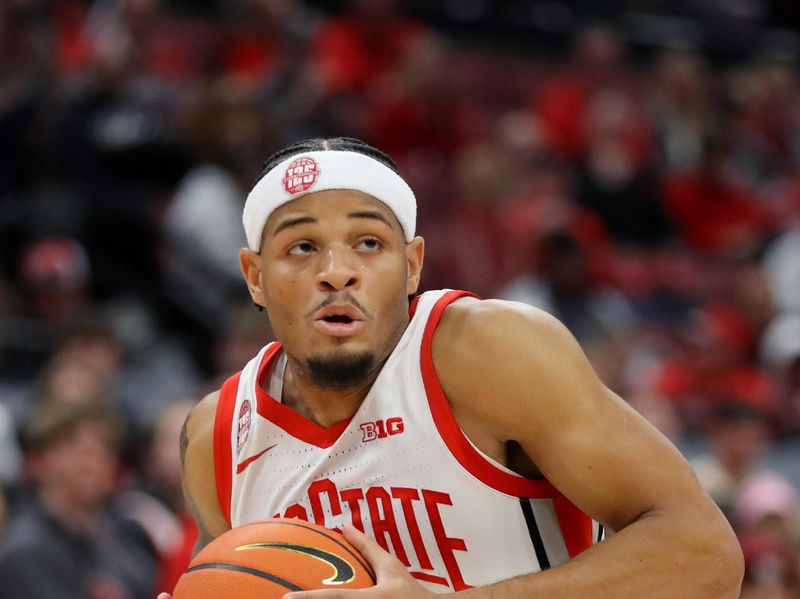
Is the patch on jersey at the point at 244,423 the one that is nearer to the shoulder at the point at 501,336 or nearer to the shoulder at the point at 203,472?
the shoulder at the point at 203,472

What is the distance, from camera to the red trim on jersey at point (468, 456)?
3.20 meters

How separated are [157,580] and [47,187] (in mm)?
3016

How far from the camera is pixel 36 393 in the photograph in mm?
7332

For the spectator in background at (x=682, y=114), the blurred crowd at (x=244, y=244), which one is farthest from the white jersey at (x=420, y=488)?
the spectator in background at (x=682, y=114)

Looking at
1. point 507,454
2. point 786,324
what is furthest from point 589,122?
point 507,454

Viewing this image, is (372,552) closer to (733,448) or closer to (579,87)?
(733,448)

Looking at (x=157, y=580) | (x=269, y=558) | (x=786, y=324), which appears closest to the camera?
(x=269, y=558)

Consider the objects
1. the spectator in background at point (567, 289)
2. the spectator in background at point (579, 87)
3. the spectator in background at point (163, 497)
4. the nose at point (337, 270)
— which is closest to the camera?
the nose at point (337, 270)

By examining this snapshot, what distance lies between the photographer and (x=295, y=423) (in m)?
3.50

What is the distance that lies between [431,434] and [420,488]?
0.13 meters

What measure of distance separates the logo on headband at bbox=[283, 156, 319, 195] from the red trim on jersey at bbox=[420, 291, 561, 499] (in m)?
0.52

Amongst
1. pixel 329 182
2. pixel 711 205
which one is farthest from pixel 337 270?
pixel 711 205

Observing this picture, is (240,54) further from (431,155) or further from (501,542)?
(501,542)

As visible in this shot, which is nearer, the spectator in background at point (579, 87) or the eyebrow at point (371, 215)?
the eyebrow at point (371, 215)
